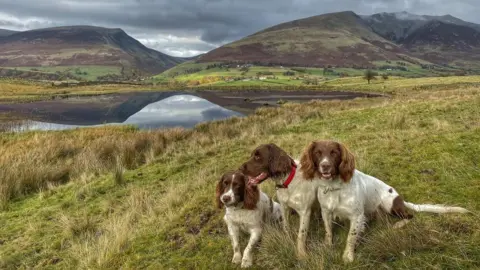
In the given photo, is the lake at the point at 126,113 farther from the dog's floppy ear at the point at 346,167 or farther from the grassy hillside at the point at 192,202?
the dog's floppy ear at the point at 346,167

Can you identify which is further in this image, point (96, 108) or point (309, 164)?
point (96, 108)

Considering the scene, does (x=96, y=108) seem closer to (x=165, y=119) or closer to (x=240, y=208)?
(x=165, y=119)

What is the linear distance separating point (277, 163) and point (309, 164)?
47cm

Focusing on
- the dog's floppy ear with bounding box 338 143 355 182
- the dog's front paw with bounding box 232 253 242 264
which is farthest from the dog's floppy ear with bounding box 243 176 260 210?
the dog's floppy ear with bounding box 338 143 355 182

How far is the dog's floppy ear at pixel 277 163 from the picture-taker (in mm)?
4706

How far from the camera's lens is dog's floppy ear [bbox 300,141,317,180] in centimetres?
439

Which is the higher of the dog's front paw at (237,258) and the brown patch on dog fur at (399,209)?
the brown patch on dog fur at (399,209)

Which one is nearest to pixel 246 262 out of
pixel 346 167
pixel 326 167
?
pixel 326 167

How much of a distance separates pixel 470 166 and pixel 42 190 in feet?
34.1

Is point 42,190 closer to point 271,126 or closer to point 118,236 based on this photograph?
point 118,236

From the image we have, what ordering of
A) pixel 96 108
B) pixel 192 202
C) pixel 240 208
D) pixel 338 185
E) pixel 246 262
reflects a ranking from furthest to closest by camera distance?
pixel 96 108
pixel 192 202
pixel 240 208
pixel 246 262
pixel 338 185

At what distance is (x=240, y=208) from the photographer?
491cm

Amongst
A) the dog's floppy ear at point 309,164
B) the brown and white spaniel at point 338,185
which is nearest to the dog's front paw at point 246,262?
the brown and white spaniel at point 338,185

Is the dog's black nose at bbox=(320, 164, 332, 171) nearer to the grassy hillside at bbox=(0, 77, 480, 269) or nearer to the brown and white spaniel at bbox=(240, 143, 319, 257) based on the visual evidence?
the brown and white spaniel at bbox=(240, 143, 319, 257)
